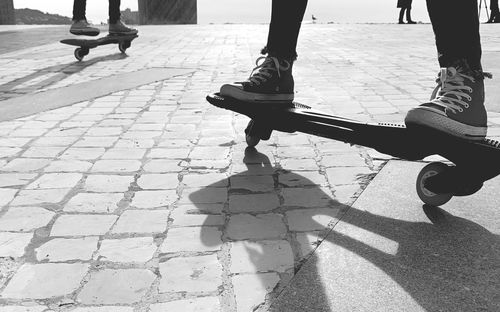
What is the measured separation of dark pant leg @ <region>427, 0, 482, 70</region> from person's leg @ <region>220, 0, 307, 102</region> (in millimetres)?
751

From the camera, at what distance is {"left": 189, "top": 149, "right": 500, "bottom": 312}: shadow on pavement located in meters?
1.59

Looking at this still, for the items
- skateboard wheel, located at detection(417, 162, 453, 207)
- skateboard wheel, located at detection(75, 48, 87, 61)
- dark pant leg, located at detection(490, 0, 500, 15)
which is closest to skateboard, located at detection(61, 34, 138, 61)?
skateboard wheel, located at detection(75, 48, 87, 61)

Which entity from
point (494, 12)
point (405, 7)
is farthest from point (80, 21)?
point (494, 12)

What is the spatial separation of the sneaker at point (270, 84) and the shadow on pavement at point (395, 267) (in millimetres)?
688

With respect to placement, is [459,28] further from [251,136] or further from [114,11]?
[114,11]

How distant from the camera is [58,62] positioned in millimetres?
Answer: 6777

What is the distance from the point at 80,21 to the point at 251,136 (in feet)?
15.2

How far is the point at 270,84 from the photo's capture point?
266 cm

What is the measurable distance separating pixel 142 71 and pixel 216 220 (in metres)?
4.21

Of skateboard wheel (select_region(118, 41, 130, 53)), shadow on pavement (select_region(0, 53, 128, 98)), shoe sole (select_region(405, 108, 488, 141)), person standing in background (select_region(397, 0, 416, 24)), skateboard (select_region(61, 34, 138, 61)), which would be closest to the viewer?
shoe sole (select_region(405, 108, 488, 141))

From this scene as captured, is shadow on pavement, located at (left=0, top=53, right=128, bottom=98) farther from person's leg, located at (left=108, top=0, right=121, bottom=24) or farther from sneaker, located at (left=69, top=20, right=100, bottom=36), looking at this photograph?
person's leg, located at (left=108, top=0, right=121, bottom=24)

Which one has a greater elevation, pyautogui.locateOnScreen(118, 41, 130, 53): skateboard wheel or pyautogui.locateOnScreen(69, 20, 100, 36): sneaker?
pyautogui.locateOnScreen(69, 20, 100, 36): sneaker

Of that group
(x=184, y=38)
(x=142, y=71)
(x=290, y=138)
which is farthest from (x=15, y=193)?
(x=184, y=38)

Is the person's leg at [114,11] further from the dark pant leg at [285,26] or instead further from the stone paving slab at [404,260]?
the stone paving slab at [404,260]
